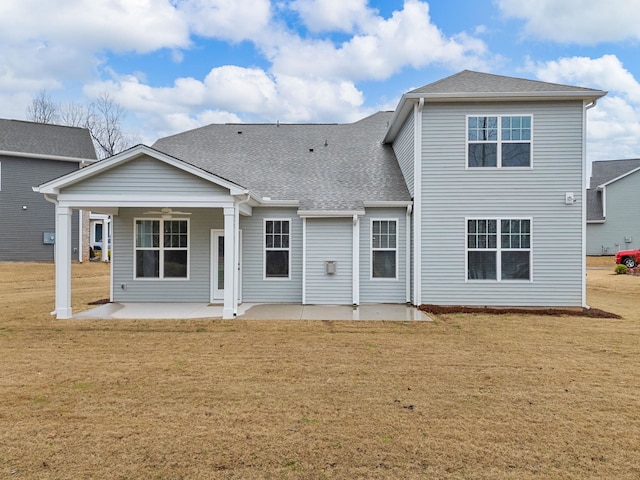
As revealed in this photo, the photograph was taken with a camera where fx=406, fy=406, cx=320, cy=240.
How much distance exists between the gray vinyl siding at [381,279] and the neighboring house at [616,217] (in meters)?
23.7

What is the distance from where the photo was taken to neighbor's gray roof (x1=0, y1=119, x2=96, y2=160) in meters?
20.5

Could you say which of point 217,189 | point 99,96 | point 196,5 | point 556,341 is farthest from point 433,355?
point 99,96

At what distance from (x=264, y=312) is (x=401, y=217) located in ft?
15.1

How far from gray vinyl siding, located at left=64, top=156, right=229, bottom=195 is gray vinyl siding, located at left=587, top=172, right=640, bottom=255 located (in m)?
29.4

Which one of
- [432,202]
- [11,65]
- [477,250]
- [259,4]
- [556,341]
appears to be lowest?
[556,341]

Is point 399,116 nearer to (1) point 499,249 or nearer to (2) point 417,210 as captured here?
(2) point 417,210

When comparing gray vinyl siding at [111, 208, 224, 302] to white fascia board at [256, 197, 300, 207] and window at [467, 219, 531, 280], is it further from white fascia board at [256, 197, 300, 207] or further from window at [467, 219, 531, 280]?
window at [467, 219, 531, 280]

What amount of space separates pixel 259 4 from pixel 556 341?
13.7 m

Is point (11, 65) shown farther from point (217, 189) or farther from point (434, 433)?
point (434, 433)

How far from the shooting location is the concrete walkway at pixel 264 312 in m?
9.52

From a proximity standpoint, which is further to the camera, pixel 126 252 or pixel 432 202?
pixel 126 252

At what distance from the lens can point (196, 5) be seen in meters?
14.5

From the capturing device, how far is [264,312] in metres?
10.1

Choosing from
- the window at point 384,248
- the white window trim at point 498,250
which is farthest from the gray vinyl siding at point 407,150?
the white window trim at point 498,250
